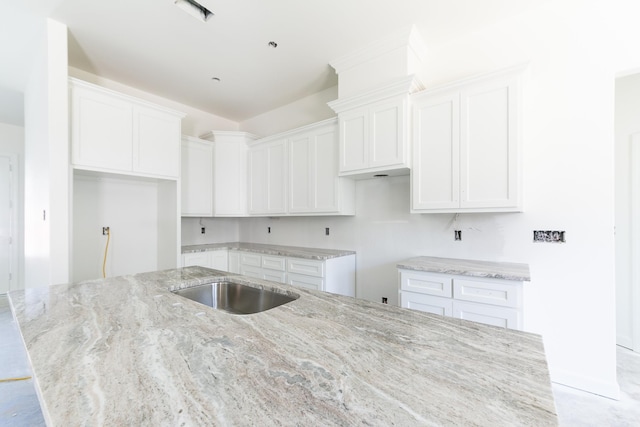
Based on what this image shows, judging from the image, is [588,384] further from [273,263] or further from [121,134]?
[121,134]

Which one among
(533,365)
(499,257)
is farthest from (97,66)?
(499,257)

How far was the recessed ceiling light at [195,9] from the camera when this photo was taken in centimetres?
218

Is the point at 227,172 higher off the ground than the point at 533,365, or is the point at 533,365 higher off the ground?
the point at 227,172

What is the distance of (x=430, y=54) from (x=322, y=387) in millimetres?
3131

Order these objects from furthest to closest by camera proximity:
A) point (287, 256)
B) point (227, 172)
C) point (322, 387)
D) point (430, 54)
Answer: point (227, 172) < point (287, 256) < point (430, 54) < point (322, 387)

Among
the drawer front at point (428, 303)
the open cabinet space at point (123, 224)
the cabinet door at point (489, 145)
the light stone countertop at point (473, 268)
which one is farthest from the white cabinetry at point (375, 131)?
the open cabinet space at point (123, 224)

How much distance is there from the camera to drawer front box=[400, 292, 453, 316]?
215 cm

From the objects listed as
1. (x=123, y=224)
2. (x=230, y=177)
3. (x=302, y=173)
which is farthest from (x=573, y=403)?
(x=123, y=224)

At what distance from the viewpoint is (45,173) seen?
2.41 metres

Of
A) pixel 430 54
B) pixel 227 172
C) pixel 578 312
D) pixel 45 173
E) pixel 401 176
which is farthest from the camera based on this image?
pixel 227 172

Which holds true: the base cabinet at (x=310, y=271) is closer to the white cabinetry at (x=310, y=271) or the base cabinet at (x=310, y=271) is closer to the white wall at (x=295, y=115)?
the white cabinetry at (x=310, y=271)

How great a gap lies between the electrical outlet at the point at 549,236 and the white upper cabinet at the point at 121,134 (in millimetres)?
3713

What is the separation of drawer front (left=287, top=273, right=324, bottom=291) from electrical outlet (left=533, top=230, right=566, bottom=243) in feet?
6.43

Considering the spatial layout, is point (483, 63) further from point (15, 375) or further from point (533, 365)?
point (15, 375)
